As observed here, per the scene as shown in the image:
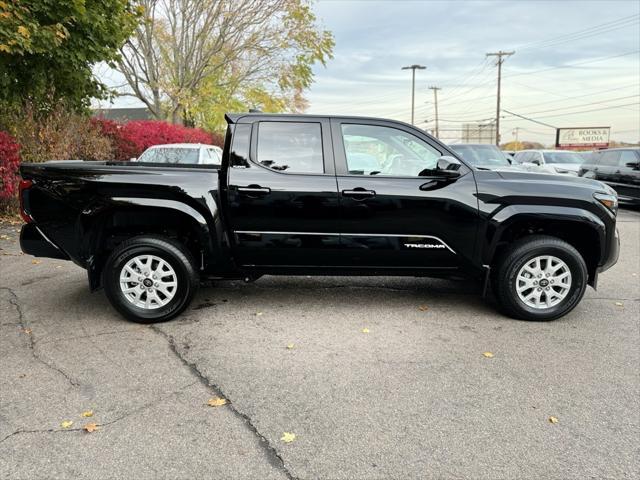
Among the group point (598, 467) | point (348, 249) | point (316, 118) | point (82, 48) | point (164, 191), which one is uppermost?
point (82, 48)

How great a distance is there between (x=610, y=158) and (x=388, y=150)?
12.3 metres

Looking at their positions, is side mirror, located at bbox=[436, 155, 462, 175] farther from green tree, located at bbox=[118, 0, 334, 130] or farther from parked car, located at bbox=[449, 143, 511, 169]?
green tree, located at bbox=[118, 0, 334, 130]

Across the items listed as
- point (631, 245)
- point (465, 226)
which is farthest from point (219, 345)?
point (631, 245)

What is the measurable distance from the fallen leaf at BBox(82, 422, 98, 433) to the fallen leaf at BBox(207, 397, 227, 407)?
0.65m

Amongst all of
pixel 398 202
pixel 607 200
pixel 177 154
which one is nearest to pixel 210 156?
pixel 177 154

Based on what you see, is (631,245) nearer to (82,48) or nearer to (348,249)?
(348,249)

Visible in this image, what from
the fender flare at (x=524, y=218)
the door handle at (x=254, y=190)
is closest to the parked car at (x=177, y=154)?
the door handle at (x=254, y=190)

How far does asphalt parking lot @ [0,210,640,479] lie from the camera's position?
269cm

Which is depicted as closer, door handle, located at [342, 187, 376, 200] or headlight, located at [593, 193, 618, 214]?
door handle, located at [342, 187, 376, 200]

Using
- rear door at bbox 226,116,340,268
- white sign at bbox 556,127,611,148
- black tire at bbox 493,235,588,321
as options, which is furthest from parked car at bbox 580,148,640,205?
white sign at bbox 556,127,611,148

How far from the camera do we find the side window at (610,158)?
14168mm

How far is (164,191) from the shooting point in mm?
4527

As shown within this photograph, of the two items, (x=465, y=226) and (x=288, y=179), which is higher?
(x=288, y=179)

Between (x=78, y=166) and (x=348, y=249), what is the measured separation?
2504 mm
